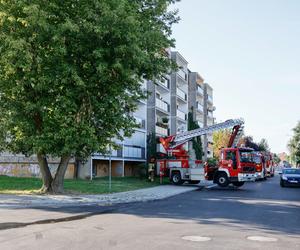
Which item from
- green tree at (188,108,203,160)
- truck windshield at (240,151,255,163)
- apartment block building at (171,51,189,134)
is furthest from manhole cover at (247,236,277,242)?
green tree at (188,108,203,160)

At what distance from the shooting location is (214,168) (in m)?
33.9

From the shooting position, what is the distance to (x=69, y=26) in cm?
1898

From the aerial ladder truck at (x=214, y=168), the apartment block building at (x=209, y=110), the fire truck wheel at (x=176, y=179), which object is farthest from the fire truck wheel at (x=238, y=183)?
the apartment block building at (x=209, y=110)

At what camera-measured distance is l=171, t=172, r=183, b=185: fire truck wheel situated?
34.9 metres

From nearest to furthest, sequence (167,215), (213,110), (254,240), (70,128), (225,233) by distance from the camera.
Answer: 1. (254,240)
2. (225,233)
3. (167,215)
4. (70,128)
5. (213,110)

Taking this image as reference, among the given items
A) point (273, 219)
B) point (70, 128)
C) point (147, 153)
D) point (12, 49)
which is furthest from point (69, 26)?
point (147, 153)

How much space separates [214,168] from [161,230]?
904 inches

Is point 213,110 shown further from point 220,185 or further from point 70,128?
point 70,128

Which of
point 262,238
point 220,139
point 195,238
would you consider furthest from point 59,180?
point 220,139

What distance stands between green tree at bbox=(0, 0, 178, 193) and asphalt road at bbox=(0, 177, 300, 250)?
561cm

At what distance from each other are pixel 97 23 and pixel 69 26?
1274mm

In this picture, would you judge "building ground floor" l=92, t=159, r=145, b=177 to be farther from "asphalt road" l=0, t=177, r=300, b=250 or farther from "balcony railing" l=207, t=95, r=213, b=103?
"balcony railing" l=207, t=95, r=213, b=103

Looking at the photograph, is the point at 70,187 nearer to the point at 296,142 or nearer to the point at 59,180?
the point at 59,180

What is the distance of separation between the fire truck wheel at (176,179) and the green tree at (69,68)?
1305 cm
